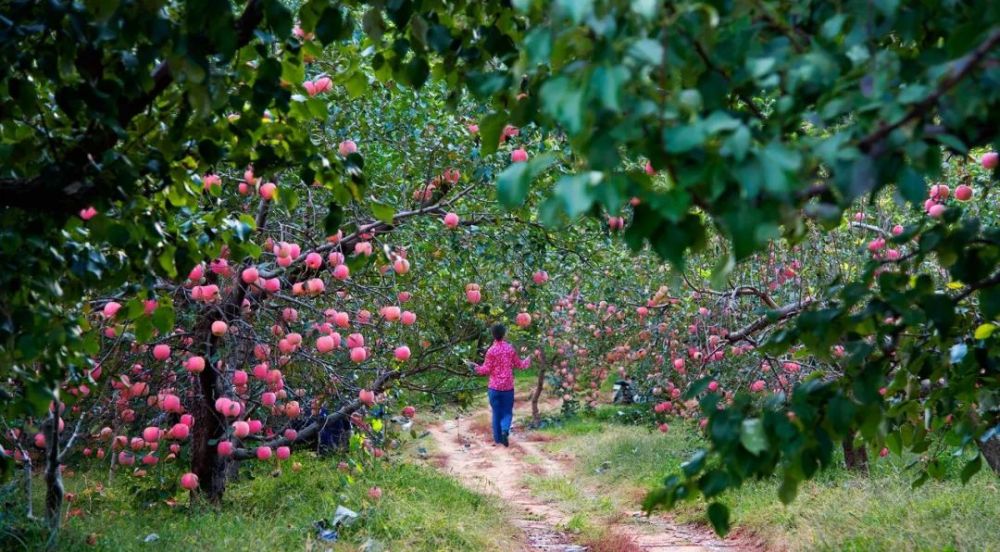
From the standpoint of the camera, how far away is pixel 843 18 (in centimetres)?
170

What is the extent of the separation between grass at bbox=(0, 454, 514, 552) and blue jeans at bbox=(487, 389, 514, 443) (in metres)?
2.89

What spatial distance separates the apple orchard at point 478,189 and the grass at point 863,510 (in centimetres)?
65

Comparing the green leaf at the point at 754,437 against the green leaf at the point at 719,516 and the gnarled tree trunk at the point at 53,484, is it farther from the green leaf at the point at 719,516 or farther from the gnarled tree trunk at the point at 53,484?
the gnarled tree trunk at the point at 53,484

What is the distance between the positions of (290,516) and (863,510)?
3975 millimetres

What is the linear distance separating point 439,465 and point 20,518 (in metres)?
5.50

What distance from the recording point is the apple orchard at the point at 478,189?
152cm

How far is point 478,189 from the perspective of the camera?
6.39 meters

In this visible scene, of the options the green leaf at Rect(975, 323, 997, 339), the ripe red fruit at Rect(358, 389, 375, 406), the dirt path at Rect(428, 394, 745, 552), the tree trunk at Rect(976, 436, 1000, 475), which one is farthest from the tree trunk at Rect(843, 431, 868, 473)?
the green leaf at Rect(975, 323, 997, 339)

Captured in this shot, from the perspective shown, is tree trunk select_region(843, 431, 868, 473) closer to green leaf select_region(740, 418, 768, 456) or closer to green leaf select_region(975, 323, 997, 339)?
green leaf select_region(975, 323, 997, 339)

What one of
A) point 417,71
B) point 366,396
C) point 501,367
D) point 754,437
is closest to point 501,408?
point 501,367

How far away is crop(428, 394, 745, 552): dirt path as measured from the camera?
6.79 meters

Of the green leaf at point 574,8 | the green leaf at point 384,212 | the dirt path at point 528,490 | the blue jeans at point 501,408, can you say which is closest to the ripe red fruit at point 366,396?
Result: the dirt path at point 528,490

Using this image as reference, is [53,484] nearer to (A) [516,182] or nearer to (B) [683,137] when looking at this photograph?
(A) [516,182]

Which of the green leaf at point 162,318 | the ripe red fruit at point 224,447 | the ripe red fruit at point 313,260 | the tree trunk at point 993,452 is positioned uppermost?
the ripe red fruit at point 313,260
